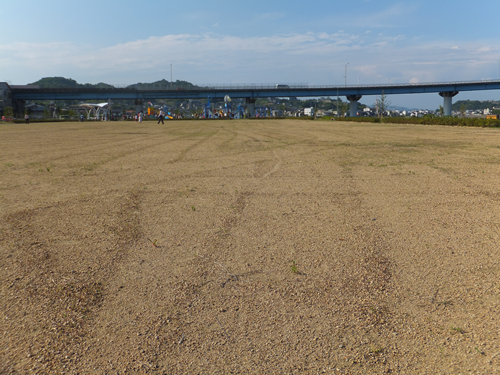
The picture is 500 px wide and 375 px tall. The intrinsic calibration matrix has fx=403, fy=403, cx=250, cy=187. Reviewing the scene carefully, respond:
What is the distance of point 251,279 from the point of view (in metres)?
4.56

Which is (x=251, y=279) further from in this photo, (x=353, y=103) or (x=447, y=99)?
(x=447, y=99)

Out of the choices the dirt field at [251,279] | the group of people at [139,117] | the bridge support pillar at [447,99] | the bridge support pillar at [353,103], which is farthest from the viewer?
the bridge support pillar at [353,103]

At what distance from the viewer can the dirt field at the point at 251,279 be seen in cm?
321

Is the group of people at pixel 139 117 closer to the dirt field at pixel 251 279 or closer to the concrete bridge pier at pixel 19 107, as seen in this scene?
the concrete bridge pier at pixel 19 107

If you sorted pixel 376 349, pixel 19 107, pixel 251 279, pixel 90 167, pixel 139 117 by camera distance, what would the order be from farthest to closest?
1. pixel 19 107
2. pixel 139 117
3. pixel 90 167
4. pixel 251 279
5. pixel 376 349

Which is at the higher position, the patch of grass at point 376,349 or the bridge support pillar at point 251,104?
the bridge support pillar at point 251,104

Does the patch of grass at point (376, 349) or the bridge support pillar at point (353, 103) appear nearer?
the patch of grass at point (376, 349)

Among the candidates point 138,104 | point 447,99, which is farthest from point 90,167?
point 447,99

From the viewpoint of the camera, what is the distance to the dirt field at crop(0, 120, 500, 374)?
3209 millimetres

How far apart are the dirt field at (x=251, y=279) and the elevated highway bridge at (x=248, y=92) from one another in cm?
9393

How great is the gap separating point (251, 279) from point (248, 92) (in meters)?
101

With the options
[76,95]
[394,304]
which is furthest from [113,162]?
[76,95]

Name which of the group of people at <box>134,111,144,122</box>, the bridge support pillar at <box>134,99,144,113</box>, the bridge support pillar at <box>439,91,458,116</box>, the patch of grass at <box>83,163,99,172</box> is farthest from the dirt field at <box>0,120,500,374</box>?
the bridge support pillar at <box>439,91,458,116</box>

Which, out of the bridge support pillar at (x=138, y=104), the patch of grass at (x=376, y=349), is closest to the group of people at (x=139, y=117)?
the bridge support pillar at (x=138, y=104)
